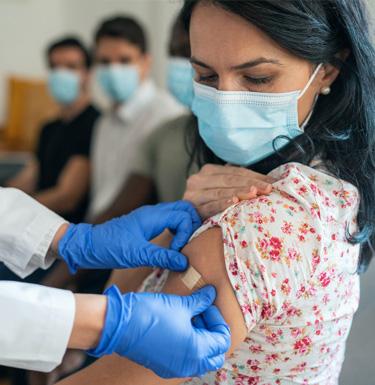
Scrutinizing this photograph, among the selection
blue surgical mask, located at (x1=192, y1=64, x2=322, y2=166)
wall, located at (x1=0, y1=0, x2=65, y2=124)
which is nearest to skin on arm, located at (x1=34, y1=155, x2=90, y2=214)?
blue surgical mask, located at (x1=192, y1=64, x2=322, y2=166)

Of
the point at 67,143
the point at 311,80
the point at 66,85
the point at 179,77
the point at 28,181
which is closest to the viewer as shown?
the point at 311,80

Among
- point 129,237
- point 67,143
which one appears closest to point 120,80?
point 67,143

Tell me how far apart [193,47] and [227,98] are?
0.13 meters

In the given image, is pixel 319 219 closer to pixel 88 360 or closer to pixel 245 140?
pixel 245 140

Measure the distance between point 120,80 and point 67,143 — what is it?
0.41 meters

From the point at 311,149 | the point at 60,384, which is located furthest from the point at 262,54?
the point at 60,384

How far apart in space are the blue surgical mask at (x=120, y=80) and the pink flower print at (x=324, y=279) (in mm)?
1984

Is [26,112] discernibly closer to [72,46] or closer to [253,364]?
[72,46]

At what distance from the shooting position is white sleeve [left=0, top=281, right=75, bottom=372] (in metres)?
0.84

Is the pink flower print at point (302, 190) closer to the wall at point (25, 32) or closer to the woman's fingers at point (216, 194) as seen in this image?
the woman's fingers at point (216, 194)

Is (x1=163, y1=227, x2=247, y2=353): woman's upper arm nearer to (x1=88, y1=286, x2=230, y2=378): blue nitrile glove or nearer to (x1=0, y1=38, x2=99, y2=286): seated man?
(x1=88, y1=286, x2=230, y2=378): blue nitrile glove

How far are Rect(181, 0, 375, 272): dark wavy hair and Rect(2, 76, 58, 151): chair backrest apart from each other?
12.6 feet

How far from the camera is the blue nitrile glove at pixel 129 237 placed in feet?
3.63

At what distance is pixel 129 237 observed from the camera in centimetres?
113
